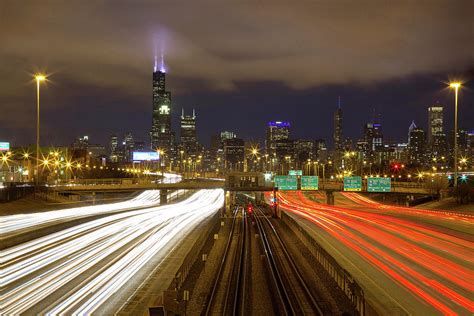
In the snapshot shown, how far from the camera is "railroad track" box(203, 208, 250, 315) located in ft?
64.3

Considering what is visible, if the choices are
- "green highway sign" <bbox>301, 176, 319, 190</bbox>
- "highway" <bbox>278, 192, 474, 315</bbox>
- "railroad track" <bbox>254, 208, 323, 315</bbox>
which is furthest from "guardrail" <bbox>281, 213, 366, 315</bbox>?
"green highway sign" <bbox>301, 176, 319, 190</bbox>

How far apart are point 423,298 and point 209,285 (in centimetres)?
960

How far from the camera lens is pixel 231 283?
958 inches

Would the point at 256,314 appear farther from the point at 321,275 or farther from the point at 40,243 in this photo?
the point at 40,243

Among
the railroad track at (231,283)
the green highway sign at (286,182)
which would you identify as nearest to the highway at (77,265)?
the railroad track at (231,283)

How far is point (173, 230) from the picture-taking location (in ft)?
139

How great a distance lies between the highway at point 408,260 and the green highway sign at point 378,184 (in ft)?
49.1

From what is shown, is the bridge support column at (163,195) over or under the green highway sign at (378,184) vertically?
under

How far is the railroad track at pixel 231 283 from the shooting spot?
1960cm

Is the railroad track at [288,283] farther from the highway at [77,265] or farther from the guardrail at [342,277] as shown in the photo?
the highway at [77,265]

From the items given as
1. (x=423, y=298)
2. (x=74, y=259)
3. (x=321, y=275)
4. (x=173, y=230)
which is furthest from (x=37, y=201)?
(x=423, y=298)

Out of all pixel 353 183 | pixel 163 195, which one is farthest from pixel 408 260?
pixel 163 195

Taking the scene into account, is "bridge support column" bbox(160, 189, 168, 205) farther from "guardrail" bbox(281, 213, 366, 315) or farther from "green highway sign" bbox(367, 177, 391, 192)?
"guardrail" bbox(281, 213, 366, 315)

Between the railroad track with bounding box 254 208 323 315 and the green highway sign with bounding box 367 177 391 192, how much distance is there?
28394 mm
